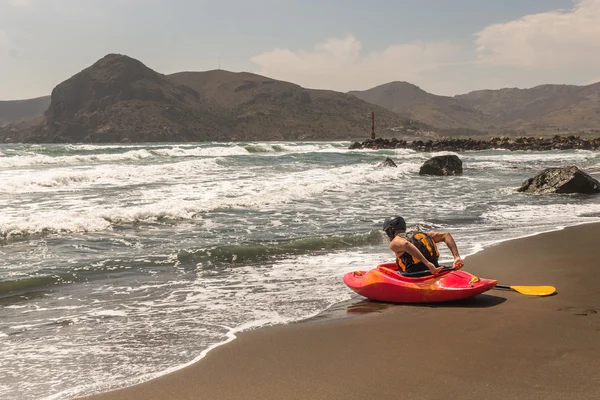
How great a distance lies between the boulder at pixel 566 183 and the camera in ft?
52.7

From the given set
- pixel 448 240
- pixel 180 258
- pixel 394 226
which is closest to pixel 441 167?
pixel 180 258

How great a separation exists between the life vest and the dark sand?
0.52 m

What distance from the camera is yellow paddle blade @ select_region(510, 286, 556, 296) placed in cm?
541

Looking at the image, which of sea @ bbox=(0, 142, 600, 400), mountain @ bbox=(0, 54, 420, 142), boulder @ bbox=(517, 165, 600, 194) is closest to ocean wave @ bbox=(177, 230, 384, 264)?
sea @ bbox=(0, 142, 600, 400)

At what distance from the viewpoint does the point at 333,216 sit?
12.5 meters

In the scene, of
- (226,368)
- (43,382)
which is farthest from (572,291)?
(43,382)

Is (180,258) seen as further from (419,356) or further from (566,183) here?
(566,183)

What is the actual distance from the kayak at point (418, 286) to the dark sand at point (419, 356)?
0.45 feet

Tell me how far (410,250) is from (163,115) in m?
168

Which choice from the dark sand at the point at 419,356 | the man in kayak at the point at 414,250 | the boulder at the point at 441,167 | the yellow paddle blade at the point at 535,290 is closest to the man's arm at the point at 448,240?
the man in kayak at the point at 414,250

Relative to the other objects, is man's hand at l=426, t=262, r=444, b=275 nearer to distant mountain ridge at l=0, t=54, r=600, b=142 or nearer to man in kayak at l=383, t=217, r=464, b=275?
man in kayak at l=383, t=217, r=464, b=275

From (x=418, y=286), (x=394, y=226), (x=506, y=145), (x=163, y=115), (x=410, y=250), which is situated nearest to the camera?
(x=418, y=286)

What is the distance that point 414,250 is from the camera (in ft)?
18.7

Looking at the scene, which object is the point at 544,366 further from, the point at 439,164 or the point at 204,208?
the point at 439,164
